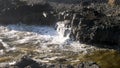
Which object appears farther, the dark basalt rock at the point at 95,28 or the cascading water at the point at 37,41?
the dark basalt rock at the point at 95,28

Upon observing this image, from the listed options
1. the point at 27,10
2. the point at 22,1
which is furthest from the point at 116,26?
the point at 22,1

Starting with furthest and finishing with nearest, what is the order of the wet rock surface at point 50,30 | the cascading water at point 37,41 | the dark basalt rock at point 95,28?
the dark basalt rock at point 95,28
the cascading water at point 37,41
the wet rock surface at point 50,30

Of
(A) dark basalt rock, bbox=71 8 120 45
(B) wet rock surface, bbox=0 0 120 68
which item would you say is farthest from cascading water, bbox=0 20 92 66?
(A) dark basalt rock, bbox=71 8 120 45

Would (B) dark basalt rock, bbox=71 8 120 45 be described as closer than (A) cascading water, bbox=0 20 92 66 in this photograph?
No

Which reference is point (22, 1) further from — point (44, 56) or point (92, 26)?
point (44, 56)

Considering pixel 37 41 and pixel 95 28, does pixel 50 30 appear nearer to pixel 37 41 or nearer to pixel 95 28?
pixel 37 41

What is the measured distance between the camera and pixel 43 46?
39.6 meters

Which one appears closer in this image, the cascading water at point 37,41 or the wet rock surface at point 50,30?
the wet rock surface at point 50,30

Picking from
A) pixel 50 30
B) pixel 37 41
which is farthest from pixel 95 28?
pixel 50 30

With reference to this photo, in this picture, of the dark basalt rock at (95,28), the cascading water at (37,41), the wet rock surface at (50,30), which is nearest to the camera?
the wet rock surface at (50,30)

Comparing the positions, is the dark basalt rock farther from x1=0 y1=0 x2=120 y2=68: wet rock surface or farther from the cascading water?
the cascading water

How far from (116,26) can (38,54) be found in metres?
11.8

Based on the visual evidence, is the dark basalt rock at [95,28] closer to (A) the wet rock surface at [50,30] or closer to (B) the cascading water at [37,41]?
(A) the wet rock surface at [50,30]

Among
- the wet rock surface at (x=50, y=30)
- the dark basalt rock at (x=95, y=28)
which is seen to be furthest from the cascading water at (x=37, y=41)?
the dark basalt rock at (x=95, y=28)
